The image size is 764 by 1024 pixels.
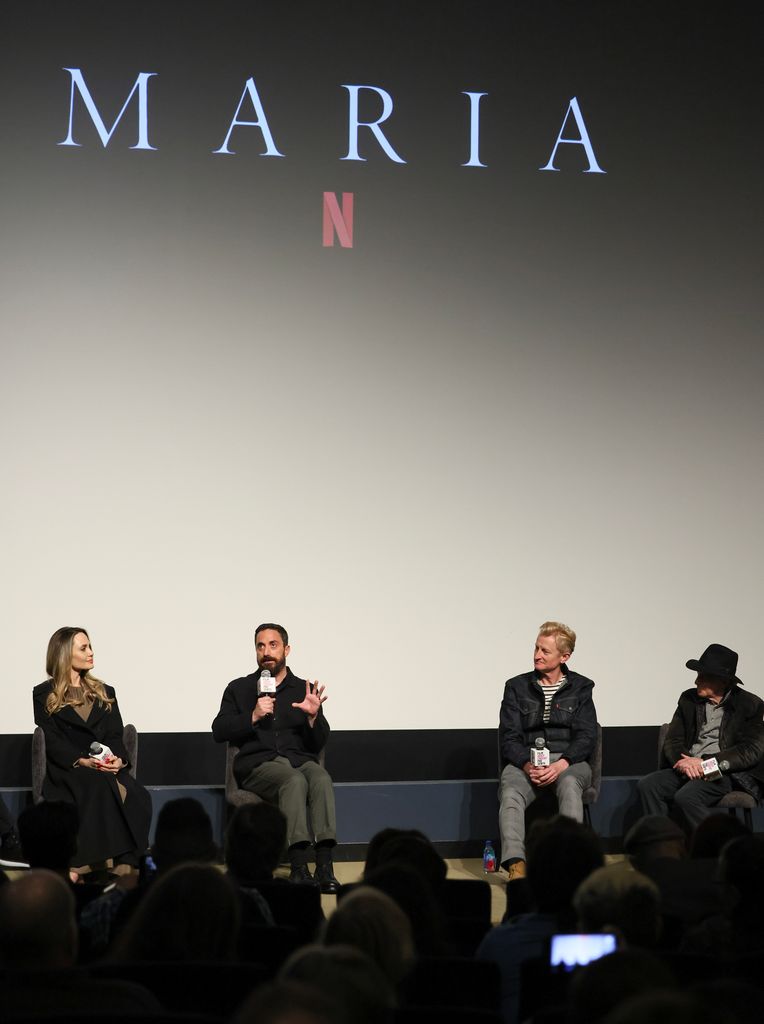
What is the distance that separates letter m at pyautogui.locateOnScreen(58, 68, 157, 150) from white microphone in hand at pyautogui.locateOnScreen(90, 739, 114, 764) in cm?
284

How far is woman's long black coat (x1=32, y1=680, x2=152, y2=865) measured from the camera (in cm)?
559

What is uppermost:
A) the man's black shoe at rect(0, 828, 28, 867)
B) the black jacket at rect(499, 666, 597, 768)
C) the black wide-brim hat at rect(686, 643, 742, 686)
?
the black wide-brim hat at rect(686, 643, 742, 686)

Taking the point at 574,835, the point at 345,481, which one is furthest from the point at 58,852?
the point at 345,481

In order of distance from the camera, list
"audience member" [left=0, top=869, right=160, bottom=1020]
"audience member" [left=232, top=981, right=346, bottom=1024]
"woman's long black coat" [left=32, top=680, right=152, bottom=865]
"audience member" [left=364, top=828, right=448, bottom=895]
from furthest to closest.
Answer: "woman's long black coat" [left=32, top=680, right=152, bottom=865] → "audience member" [left=364, top=828, right=448, bottom=895] → "audience member" [left=0, top=869, right=160, bottom=1020] → "audience member" [left=232, top=981, right=346, bottom=1024]

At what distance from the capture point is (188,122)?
6531 mm

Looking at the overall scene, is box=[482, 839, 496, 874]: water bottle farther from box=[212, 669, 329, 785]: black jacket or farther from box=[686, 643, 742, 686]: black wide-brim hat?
box=[686, 643, 742, 686]: black wide-brim hat

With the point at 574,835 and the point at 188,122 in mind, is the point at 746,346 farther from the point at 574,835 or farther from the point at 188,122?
the point at 574,835

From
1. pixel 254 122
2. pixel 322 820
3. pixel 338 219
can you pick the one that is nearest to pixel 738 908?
pixel 322 820

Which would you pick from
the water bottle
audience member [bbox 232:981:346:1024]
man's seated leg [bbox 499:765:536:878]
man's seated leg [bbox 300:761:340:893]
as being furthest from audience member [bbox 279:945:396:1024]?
the water bottle

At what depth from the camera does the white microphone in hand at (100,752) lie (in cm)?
566

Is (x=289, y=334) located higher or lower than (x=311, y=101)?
lower

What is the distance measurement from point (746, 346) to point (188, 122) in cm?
310

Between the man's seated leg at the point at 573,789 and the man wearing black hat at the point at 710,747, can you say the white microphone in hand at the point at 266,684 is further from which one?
Answer: the man wearing black hat at the point at 710,747

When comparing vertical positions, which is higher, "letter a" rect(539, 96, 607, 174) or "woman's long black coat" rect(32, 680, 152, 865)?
"letter a" rect(539, 96, 607, 174)
